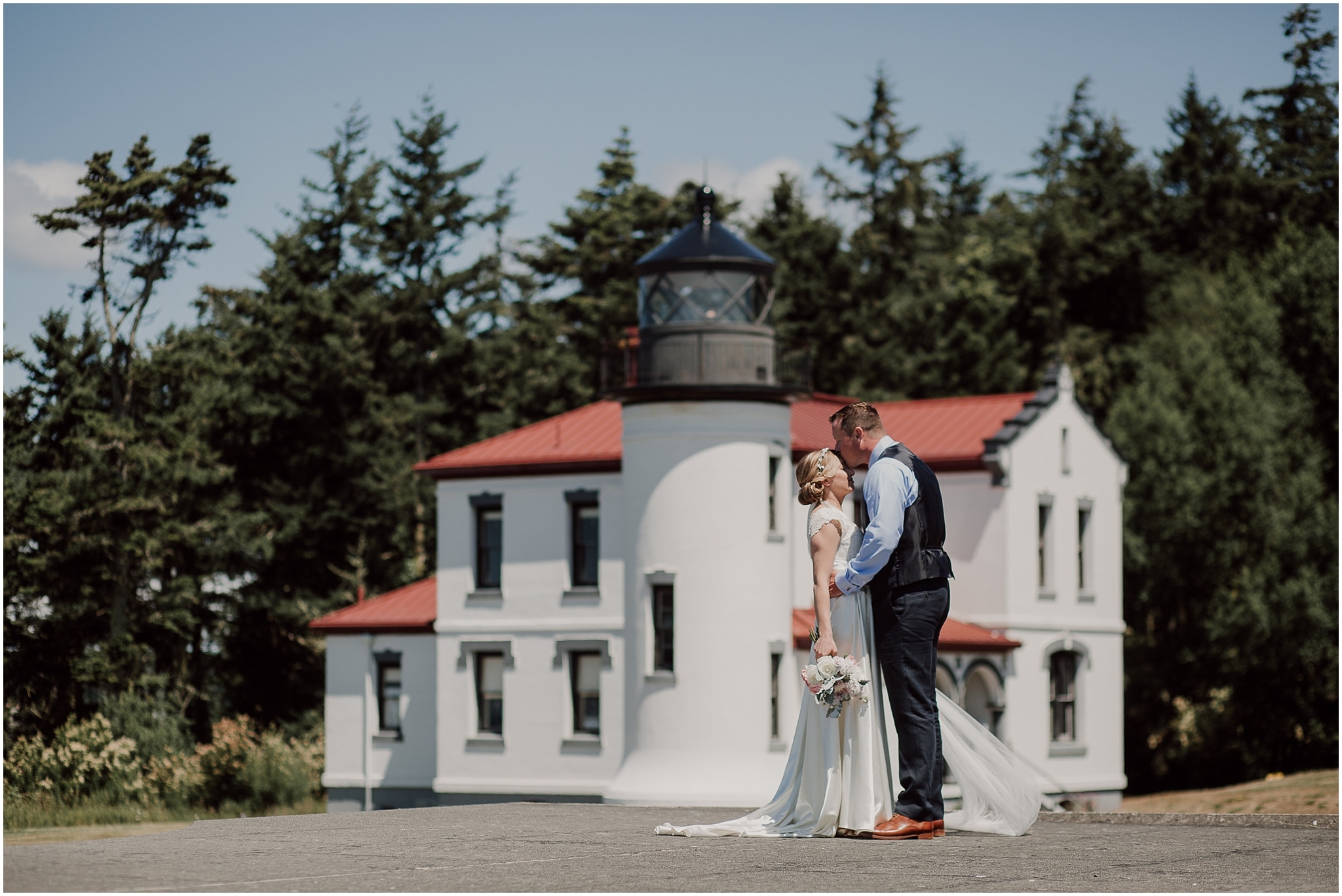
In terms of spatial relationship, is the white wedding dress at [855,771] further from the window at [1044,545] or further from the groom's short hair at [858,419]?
the window at [1044,545]

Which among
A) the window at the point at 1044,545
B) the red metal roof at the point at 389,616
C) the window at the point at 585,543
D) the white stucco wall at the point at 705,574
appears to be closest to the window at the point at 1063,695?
the window at the point at 1044,545

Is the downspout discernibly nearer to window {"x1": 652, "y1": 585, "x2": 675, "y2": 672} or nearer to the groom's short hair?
window {"x1": 652, "y1": 585, "x2": 675, "y2": 672}

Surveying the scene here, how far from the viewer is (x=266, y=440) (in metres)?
52.0

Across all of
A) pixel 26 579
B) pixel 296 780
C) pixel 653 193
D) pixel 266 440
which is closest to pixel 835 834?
pixel 296 780

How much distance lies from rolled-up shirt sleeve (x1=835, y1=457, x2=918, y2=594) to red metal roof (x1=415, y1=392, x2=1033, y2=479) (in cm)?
2530

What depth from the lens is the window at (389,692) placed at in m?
38.5

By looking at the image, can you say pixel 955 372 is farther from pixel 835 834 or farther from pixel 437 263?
pixel 835 834

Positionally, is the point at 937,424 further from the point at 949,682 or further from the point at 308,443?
the point at 308,443

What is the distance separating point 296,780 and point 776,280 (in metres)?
24.4

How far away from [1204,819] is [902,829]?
10.6ft

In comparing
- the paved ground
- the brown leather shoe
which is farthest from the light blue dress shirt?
the paved ground

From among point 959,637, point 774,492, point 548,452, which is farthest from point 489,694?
point 959,637

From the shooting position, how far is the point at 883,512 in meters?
9.47

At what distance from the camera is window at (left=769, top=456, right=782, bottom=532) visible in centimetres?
3203
